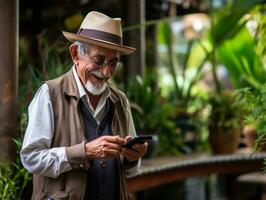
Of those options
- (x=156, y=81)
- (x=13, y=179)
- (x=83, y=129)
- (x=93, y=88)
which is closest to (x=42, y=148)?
(x=83, y=129)

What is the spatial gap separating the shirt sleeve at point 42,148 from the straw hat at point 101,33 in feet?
0.90

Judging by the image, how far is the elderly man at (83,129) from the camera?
1.84 metres

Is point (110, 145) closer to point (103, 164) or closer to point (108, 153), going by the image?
point (108, 153)

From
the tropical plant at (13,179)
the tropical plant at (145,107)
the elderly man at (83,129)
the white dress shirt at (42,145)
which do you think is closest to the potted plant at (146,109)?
the tropical plant at (145,107)

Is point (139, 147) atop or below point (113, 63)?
below

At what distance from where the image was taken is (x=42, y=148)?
1.87 metres

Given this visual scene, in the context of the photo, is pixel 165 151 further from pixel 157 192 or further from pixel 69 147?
pixel 69 147

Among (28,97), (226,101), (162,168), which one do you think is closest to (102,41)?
(28,97)

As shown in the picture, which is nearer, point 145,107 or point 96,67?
point 96,67

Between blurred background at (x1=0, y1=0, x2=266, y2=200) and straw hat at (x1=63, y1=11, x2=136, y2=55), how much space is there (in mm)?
700

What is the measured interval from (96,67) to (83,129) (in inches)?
9.4

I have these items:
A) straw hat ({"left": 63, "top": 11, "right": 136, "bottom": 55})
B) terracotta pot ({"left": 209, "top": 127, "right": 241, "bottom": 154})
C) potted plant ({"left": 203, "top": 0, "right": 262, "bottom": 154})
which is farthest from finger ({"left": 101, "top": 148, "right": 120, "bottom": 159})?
terracotta pot ({"left": 209, "top": 127, "right": 241, "bottom": 154})

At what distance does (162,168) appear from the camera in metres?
3.51

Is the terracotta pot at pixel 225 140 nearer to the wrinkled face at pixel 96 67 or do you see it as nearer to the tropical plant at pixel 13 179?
the tropical plant at pixel 13 179
